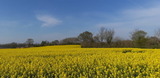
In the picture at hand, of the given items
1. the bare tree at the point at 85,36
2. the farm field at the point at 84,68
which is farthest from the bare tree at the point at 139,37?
the farm field at the point at 84,68

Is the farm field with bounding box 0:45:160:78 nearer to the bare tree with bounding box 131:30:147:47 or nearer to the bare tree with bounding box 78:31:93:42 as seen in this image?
the bare tree with bounding box 131:30:147:47

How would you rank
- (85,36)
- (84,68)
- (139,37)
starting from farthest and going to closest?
(85,36) < (139,37) < (84,68)

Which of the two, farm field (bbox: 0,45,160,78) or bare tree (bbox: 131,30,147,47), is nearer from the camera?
farm field (bbox: 0,45,160,78)

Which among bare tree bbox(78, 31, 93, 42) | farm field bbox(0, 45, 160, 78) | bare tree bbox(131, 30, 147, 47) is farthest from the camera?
bare tree bbox(78, 31, 93, 42)

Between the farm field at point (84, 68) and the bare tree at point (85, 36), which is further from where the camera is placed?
→ the bare tree at point (85, 36)

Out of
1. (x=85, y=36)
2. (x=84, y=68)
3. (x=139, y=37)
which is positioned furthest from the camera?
(x=85, y=36)

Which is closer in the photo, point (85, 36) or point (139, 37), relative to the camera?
point (139, 37)

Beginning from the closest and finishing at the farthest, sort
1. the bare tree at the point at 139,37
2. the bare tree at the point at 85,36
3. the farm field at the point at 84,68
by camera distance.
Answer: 1. the farm field at the point at 84,68
2. the bare tree at the point at 139,37
3. the bare tree at the point at 85,36

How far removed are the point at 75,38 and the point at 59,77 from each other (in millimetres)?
38981

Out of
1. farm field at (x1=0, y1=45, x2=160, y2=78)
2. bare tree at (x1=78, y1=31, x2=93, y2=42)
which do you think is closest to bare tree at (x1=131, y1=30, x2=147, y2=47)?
bare tree at (x1=78, y1=31, x2=93, y2=42)

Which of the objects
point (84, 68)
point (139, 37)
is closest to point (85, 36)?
point (139, 37)

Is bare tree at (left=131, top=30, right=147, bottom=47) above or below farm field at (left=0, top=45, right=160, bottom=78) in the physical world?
above

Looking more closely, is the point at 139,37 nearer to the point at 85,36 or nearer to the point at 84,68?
the point at 85,36

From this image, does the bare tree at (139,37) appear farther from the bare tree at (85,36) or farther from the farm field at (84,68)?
the farm field at (84,68)
